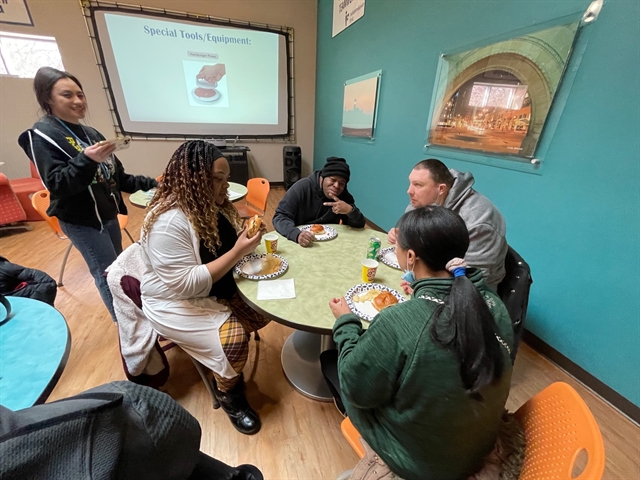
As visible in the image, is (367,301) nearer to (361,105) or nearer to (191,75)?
(361,105)

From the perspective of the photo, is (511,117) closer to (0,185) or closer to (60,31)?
(0,185)

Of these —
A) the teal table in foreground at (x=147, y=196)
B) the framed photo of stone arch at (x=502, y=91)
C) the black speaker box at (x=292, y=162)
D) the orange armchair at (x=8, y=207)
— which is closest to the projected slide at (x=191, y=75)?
the black speaker box at (x=292, y=162)

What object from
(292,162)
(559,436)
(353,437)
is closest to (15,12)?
(292,162)

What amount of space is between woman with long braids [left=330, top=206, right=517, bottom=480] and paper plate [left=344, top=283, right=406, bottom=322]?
0.54ft

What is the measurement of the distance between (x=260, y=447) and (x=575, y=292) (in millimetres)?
1917

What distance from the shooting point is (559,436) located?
0.60 m

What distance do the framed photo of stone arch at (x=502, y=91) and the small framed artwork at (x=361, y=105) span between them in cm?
105

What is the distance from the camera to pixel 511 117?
184 cm

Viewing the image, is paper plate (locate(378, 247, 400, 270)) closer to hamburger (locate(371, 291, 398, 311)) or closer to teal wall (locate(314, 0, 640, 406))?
hamburger (locate(371, 291, 398, 311))

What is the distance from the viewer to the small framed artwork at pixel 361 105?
334 centimetres

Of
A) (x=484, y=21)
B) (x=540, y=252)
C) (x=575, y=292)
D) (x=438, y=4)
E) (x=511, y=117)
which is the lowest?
(x=575, y=292)

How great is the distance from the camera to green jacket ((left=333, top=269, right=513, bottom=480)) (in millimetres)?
573

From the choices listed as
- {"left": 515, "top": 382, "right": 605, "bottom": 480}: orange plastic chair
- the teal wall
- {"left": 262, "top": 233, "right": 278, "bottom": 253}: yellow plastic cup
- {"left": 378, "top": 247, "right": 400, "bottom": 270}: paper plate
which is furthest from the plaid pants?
the teal wall

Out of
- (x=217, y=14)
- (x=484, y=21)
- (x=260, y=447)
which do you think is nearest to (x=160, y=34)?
(x=217, y=14)
